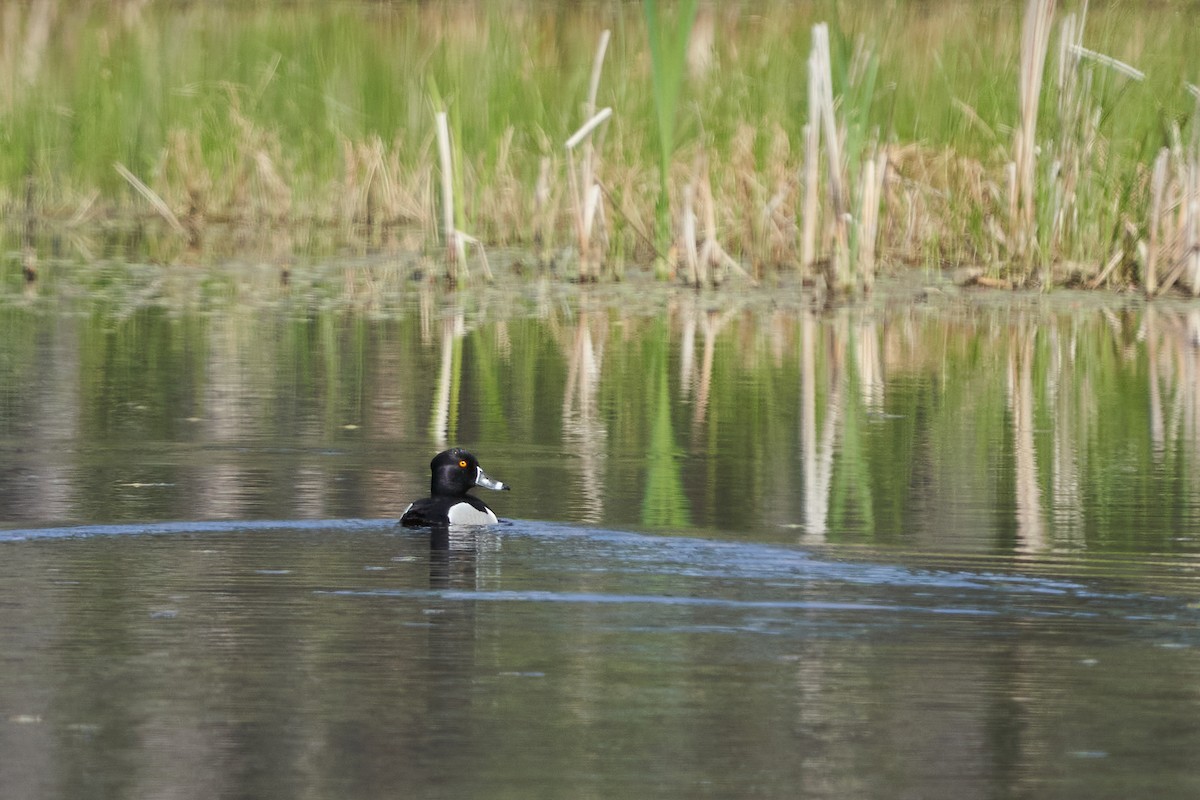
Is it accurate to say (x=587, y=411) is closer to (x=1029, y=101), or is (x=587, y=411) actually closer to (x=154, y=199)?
(x=1029, y=101)

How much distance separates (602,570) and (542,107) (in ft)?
33.8

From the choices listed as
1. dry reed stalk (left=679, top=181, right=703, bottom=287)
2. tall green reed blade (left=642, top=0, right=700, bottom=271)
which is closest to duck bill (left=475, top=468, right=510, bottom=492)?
tall green reed blade (left=642, top=0, right=700, bottom=271)

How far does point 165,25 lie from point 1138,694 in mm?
16610

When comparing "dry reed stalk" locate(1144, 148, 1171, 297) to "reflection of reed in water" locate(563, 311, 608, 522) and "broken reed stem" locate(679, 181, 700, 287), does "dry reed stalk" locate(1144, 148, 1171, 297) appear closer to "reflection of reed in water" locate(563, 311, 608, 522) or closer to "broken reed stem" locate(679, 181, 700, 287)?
"broken reed stem" locate(679, 181, 700, 287)

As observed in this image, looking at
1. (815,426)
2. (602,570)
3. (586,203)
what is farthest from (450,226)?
(602,570)

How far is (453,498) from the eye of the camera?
25.4ft

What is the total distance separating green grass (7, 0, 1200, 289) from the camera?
50.8 ft

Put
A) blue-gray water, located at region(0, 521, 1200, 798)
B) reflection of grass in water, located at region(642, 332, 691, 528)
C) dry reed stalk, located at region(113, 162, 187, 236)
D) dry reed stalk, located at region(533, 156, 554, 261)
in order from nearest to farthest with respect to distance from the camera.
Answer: blue-gray water, located at region(0, 521, 1200, 798)
reflection of grass in water, located at region(642, 332, 691, 528)
dry reed stalk, located at region(533, 156, 554, 261)
dry reed stalk, located at region(113, 162, 187, 236)

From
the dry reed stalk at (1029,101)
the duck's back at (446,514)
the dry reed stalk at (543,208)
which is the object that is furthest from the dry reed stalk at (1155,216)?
the duck's back at (446,514)

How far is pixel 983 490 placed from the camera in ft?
28.0

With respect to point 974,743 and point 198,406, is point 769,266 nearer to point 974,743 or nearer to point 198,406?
point 198,406

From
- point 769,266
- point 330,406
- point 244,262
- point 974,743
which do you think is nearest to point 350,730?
point 974,743

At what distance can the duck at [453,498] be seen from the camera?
24.6 ft

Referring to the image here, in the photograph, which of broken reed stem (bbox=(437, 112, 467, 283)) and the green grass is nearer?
broken reed stem (bbox=(437, 112, 467, 283))
